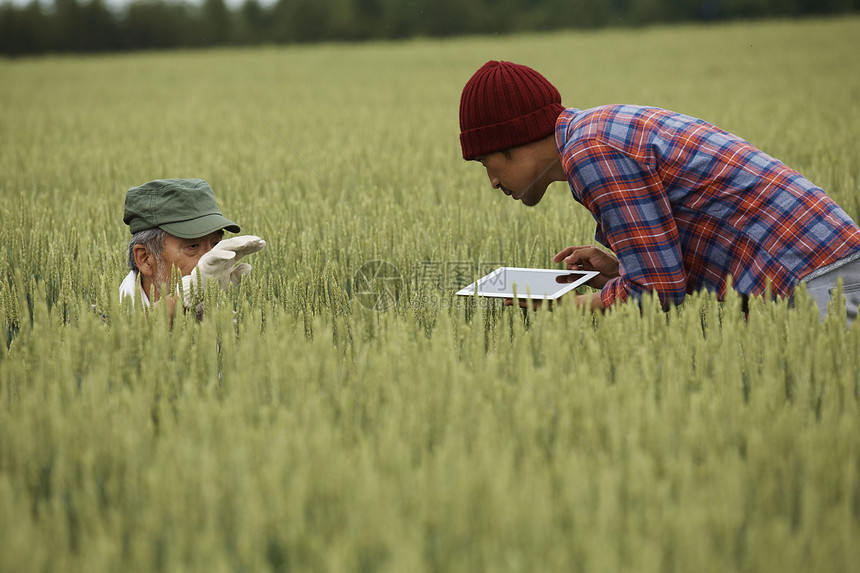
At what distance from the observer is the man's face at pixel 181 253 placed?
2.49 metres

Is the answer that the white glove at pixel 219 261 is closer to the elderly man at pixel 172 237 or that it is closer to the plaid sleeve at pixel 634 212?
the elderly man at pixel 172 237

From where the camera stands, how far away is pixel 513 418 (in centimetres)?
160

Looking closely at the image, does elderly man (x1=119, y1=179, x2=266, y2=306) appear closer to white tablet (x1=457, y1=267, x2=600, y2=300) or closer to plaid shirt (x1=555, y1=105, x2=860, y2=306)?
white tablet (x1=457, y1=267, x2=600, y2=300)

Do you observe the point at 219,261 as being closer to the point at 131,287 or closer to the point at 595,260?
the point at 131,287

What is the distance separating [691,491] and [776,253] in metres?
1.08

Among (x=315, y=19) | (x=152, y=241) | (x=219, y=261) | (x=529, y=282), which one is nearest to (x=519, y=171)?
(x=529, y=282)

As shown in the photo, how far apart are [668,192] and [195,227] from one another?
1418 mm

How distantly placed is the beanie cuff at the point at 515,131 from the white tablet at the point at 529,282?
0.40 metres

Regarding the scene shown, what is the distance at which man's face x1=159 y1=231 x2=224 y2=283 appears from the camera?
98.0 inches

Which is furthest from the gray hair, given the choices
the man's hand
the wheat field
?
the man's hand

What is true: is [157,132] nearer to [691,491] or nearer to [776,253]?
A: [776,253]

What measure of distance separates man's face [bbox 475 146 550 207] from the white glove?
2.42 ft

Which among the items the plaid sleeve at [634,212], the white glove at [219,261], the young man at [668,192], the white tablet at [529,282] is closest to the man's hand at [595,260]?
the white tablet at [529,282]

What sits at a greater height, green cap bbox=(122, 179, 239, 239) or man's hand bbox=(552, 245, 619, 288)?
green cap bbox=(122, 179, 239, 239)
